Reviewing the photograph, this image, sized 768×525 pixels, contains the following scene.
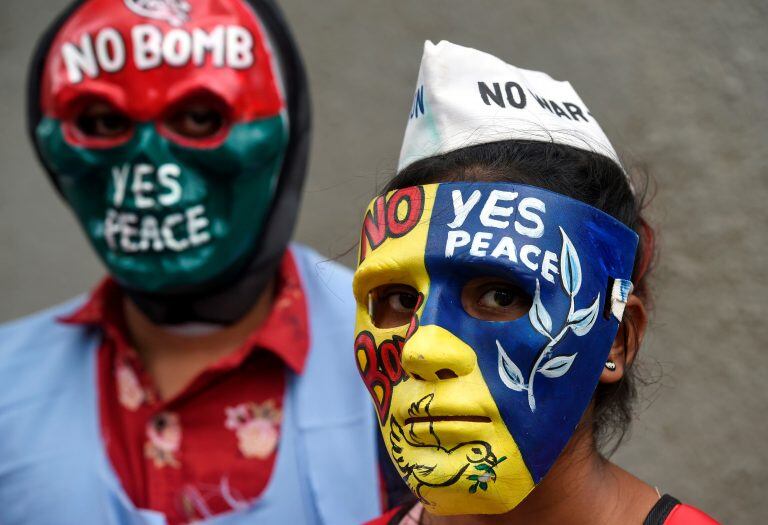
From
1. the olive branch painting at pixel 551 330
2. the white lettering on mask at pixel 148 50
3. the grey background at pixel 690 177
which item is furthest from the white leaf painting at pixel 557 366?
the white lettering on mask at pixel 148 50

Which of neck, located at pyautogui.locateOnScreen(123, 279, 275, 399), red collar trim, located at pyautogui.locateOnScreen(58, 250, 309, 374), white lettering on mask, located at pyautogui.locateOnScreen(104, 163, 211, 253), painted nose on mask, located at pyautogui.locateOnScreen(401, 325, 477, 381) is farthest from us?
neck, located at pyautogui.locateOnScreen(123, 279, 275, 399)

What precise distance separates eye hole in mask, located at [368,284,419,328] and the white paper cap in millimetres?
274

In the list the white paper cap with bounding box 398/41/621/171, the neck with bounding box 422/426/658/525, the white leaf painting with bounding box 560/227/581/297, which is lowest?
the neck with bounding box 422/426/658/525

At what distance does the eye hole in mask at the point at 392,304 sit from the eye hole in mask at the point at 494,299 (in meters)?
0.12

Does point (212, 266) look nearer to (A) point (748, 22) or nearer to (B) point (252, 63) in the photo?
(B) point (252, 63)

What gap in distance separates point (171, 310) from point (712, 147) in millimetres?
1767

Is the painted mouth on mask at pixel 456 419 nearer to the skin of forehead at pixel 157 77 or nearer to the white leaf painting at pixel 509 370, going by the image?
the white leaf painting at pixel 509 370

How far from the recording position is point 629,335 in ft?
6.04

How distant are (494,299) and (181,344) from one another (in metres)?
1.60

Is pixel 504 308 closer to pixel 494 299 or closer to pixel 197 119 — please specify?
pixel 494 299

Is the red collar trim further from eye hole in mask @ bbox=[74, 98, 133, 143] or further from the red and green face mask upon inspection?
eye hole in mask @ bbox=[74, 98, 133, 143]

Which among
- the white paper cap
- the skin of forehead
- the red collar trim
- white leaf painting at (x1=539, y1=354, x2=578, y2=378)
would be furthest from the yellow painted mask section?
the skin of forehead

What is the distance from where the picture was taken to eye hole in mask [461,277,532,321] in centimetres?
169

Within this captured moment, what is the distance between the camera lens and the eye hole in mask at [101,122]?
9.40 ft
